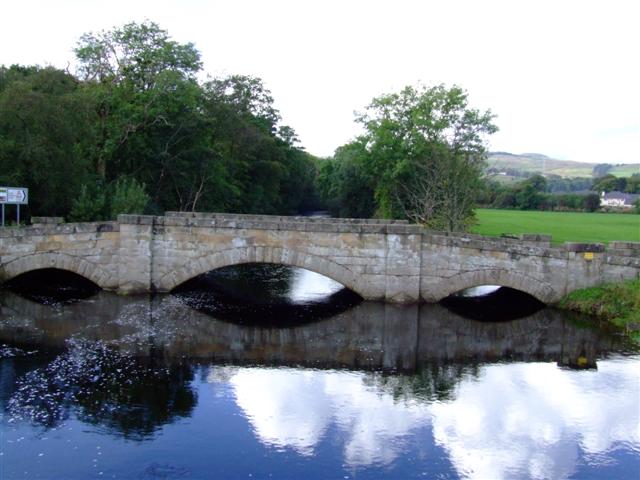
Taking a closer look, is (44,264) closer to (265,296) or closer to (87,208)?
(87,208)

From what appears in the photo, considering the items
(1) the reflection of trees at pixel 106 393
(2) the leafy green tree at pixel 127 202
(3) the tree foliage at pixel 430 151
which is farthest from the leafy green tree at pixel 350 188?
(1) the reflection of trees at pixel 106 393

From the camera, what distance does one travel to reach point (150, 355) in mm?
15539

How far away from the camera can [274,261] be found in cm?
2147

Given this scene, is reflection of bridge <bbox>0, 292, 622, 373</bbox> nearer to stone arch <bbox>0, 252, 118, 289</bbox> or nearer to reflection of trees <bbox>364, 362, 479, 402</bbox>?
reflection of trees <bbox>364, 362, 479, 402</bbox>

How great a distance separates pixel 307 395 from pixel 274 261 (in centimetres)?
850

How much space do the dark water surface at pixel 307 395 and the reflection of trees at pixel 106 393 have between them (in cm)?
5

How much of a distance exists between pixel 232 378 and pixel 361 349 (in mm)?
3987

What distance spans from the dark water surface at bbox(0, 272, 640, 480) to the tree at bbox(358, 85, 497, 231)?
21.5 metres

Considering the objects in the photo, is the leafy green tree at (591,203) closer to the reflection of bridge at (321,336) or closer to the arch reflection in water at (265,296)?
the arch reflection in water at (265,296)

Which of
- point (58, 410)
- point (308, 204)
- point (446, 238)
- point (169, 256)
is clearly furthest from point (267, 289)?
point (308, 204)

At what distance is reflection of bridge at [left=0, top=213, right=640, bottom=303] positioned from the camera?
21.2 metres

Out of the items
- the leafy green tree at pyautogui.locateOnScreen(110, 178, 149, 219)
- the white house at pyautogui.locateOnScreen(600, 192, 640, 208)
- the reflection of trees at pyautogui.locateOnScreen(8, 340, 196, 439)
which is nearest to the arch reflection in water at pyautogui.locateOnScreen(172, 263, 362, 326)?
the leafy green tree at pyautogui.locateOnScreen(110, 178, 149, 219)

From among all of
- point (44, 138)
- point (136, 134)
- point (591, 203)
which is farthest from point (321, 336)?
point (591, 203)

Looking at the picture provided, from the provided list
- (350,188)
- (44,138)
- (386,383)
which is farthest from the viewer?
(350,188)
